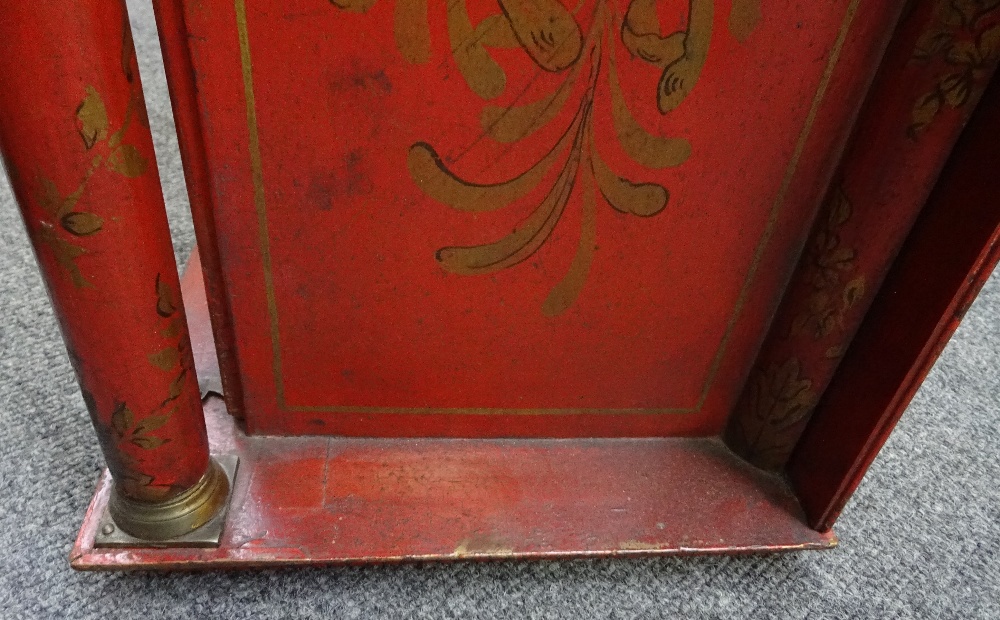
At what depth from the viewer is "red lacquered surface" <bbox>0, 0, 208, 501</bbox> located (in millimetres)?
609

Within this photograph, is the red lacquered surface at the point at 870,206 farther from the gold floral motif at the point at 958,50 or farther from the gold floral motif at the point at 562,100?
the gold floral motif at the point at 562,100

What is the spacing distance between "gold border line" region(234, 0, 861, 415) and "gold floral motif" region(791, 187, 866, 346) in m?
0.06

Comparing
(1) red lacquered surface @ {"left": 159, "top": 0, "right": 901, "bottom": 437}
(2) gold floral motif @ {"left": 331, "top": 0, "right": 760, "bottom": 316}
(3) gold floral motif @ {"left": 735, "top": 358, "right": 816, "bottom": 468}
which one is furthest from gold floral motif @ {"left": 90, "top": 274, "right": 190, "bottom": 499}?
(3) gold floral motif @ {"left": 735, "top": 358, "right": 816, "bottom": 468}

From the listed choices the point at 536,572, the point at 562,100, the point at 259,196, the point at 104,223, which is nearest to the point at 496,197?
the point at 562,100

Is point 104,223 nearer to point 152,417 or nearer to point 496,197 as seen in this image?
point 152,417

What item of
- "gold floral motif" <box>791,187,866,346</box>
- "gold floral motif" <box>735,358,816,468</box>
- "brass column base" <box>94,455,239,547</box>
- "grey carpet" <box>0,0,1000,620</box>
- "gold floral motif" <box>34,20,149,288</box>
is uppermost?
"gold floral motif" <box>34,20,149,288</box>

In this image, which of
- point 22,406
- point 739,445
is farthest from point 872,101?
point 22,406

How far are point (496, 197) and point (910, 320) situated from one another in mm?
491

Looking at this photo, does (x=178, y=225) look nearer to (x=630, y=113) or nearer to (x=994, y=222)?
(x=630, y=113)

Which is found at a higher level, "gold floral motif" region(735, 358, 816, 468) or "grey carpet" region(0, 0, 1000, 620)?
"gold floral motif" region(735, 358, 816, 468)

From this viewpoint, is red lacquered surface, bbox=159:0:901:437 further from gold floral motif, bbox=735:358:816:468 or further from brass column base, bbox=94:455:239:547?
brass column base, bbox=94:455:239:547

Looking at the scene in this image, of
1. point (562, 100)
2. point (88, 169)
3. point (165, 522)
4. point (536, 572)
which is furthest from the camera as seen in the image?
point (536, 572)

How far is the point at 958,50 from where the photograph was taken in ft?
2.44

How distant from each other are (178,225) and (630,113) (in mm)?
1094
